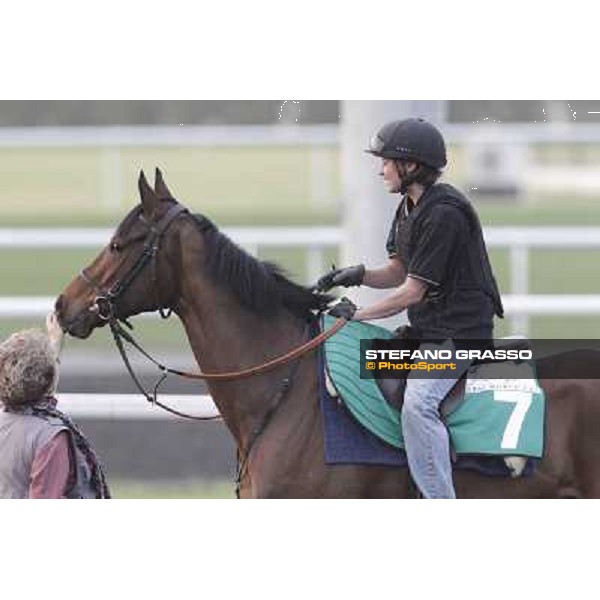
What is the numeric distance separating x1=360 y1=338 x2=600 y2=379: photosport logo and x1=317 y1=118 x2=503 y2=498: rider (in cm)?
2

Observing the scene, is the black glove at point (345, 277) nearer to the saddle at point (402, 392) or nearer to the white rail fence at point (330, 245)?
the saddle at point (402, 392)

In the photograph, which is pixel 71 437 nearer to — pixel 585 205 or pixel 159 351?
pixel 159 351

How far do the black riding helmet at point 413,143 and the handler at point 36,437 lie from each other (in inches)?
52.5

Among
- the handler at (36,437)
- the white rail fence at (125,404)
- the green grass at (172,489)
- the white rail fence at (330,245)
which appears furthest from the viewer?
the white rail fence at (330,245)

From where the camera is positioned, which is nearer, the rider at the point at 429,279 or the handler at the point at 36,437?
the handler at the point at 36,437

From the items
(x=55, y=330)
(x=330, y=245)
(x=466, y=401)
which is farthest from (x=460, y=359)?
(x=330, y=245)

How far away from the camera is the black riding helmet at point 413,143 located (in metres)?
4.67

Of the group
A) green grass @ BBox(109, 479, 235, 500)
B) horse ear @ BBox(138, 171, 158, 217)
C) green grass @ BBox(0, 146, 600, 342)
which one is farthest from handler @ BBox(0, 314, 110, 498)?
green grass @ BBox(0, 146, 600, 342)

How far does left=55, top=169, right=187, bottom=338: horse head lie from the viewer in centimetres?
477

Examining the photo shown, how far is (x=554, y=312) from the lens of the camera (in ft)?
26.3

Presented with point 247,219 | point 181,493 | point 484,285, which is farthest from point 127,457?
point 247,219

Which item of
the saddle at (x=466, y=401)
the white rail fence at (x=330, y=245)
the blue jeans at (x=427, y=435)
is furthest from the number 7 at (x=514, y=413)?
the white rail fence at (x=330, y=245)

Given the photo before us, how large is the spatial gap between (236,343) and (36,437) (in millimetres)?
990

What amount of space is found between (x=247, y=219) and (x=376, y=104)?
27.7 feet
